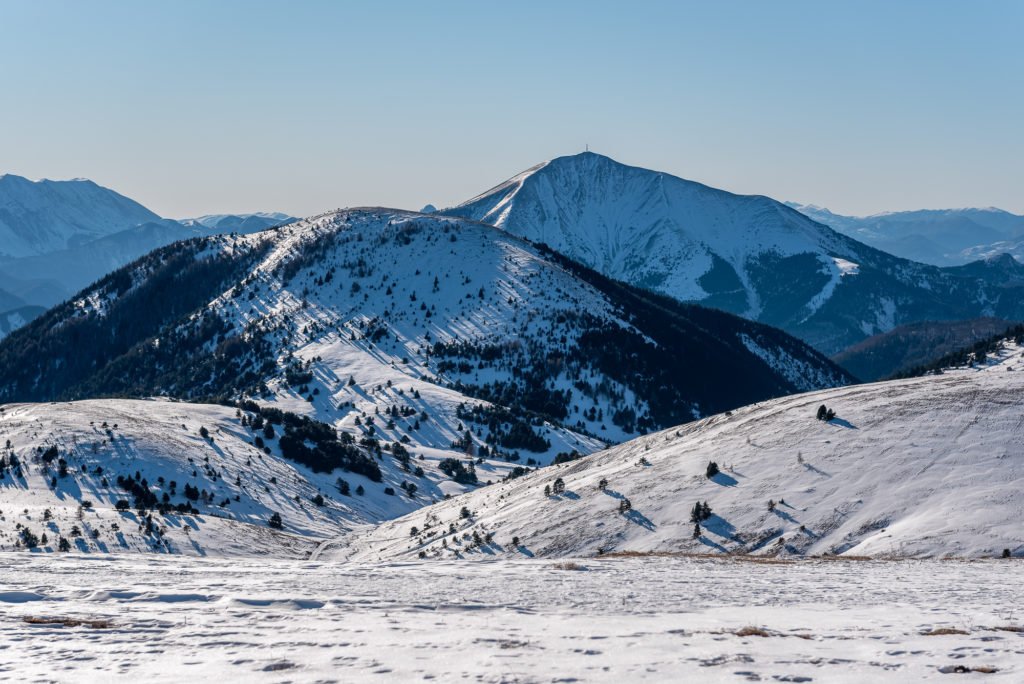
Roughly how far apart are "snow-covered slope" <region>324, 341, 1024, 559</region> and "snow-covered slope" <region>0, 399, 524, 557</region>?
875 centimetres

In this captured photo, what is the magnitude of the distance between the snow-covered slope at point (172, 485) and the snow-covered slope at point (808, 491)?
8745 mm

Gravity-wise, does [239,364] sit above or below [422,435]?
above

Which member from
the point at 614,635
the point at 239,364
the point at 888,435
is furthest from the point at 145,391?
the point at 614,635

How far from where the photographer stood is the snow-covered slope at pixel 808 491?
36.1m

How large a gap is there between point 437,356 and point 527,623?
128573 mm

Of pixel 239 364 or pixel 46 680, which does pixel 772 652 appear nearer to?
pixel 46 680

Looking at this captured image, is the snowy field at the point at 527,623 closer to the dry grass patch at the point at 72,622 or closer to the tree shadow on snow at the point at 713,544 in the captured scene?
the dry grass patch at the point at 72,622

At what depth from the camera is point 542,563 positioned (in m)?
34.0

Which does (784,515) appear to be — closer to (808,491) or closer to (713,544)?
(808,491)

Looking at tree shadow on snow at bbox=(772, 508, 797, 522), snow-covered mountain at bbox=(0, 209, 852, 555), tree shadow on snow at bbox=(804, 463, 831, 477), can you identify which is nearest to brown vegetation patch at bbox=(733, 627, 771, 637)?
tree shadow on snow at bbox=(772, 508, 797, 522)

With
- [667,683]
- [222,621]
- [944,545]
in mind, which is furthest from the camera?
[944,545]

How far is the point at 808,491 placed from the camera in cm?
3966

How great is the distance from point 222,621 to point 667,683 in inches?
486

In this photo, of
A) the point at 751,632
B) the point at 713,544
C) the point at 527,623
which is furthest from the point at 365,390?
the point at 751,632
